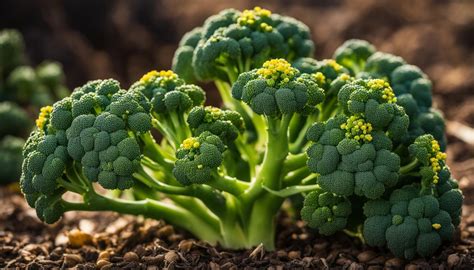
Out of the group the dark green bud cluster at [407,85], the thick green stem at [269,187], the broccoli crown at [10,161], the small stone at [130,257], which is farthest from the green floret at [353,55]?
the broccoli crown at [10,161]

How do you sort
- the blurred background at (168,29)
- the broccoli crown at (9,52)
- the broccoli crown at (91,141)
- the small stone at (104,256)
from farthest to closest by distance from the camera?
the blurred background at (168,29) < the broccoli crown at (9,52) < the small stone at (104,256) < the broccoli crown at (91,141)

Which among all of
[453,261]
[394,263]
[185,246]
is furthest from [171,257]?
[453,261]

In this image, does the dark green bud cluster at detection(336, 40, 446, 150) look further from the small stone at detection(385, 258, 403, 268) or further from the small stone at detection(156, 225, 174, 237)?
the small stone at detection(156, 225, 174, 237)

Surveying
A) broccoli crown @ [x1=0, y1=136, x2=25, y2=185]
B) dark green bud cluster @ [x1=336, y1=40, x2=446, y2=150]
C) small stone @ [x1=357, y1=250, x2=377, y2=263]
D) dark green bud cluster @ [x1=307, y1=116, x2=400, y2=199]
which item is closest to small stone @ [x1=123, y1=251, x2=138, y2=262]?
dark green bud cluster @ [x1=307, y1=116, x2=400, y2=199]

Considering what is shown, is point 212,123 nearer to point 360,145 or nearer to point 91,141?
point 91,141

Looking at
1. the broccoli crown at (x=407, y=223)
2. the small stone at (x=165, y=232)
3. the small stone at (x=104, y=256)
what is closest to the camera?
the broccoli crown at (x=407, y=223)

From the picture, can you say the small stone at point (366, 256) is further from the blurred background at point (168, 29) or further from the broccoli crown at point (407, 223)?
the blurred background at point (168, 29)

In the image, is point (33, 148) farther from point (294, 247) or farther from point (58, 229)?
point (294, 247)
